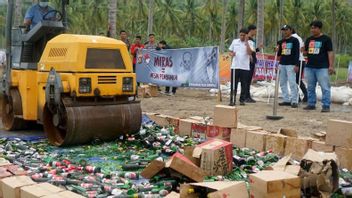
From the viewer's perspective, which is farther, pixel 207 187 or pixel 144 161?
pixel 144 161

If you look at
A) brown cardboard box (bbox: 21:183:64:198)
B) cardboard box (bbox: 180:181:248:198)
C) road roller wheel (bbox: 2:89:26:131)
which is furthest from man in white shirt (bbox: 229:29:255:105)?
brown cardboard box (bbox: 21:183:64:198)

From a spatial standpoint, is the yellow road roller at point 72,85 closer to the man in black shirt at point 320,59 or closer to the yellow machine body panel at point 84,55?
the yellow machine body panel at point 84,55

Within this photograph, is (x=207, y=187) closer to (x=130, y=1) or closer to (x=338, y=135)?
(x=338, y=135)

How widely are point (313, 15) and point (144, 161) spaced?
191 ft

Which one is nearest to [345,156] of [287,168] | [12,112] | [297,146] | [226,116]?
[297,146]

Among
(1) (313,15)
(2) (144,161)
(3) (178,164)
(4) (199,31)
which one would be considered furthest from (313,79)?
(4) (199,31)

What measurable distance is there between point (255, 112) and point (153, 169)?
16.8ft

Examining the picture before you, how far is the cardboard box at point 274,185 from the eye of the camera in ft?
12.2

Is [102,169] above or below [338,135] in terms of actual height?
below

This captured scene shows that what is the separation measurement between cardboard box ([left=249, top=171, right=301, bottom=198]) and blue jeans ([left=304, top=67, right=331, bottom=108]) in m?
5.85

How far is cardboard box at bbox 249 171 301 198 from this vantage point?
12.2 feet

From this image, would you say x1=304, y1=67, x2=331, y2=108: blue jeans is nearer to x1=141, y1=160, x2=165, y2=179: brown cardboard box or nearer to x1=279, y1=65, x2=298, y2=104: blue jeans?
x1=279, y1=65, x2=298, y2=104: blue jeans

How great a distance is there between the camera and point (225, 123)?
669 centimetres

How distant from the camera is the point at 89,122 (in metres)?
6.29
